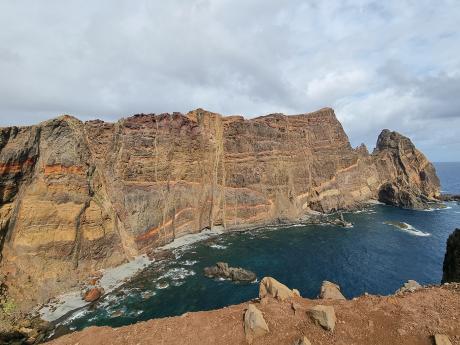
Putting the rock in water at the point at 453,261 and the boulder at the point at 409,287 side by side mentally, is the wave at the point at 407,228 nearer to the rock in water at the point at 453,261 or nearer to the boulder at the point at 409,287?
the boulder at the point at 409,287

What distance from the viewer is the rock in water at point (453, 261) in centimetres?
2992

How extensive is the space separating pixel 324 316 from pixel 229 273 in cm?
3688

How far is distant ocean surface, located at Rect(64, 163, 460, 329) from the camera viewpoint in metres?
44.9

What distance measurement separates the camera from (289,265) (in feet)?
199

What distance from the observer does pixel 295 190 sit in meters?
99.8

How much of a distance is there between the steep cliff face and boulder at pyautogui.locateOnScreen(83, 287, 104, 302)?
14.7ft

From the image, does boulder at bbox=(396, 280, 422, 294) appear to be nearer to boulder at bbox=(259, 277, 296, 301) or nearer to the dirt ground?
the dirt ground

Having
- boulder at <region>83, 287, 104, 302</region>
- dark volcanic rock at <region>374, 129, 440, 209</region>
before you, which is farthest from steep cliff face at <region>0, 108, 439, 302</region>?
boulder at <region>83, 287, 104, 302</region>

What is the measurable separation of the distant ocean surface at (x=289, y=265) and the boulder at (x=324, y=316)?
89.5 feet

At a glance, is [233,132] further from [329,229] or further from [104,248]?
[104,248]

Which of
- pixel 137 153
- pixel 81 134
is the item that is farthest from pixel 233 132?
pixel 81 134

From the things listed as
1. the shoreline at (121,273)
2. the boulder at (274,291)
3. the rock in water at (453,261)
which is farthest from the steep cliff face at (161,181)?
the rock in water at (453,261)

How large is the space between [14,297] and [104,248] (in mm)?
15420

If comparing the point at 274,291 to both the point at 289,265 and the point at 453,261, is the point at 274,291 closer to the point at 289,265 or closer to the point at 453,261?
the point at 453,261
